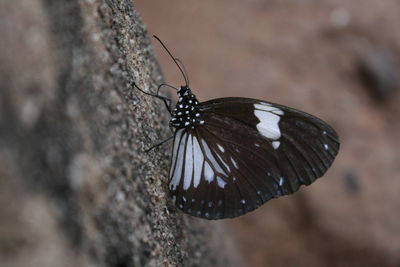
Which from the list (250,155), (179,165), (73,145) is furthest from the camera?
(250,155)

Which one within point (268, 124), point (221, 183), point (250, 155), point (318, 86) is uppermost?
point (318, 86)

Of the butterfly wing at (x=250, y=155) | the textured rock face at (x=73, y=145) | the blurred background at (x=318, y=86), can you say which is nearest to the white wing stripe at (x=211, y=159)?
the butterfly wing at (x=250, y=155)

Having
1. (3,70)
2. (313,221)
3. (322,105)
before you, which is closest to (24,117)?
(3,70)

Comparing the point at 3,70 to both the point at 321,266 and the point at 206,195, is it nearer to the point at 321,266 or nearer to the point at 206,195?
the point at 206,195

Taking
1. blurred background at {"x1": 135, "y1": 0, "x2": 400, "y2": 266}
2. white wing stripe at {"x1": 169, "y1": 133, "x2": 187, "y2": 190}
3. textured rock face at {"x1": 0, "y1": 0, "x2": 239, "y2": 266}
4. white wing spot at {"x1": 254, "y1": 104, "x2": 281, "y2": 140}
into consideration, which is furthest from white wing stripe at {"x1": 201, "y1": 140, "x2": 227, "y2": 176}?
blurred background at {"x1": 135, "y1": 0, "x2": 400, "y2": 266}

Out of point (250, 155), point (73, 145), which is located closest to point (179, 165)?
point (250, 155)

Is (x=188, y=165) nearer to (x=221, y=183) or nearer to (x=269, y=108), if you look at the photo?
(x=221, y=183)
